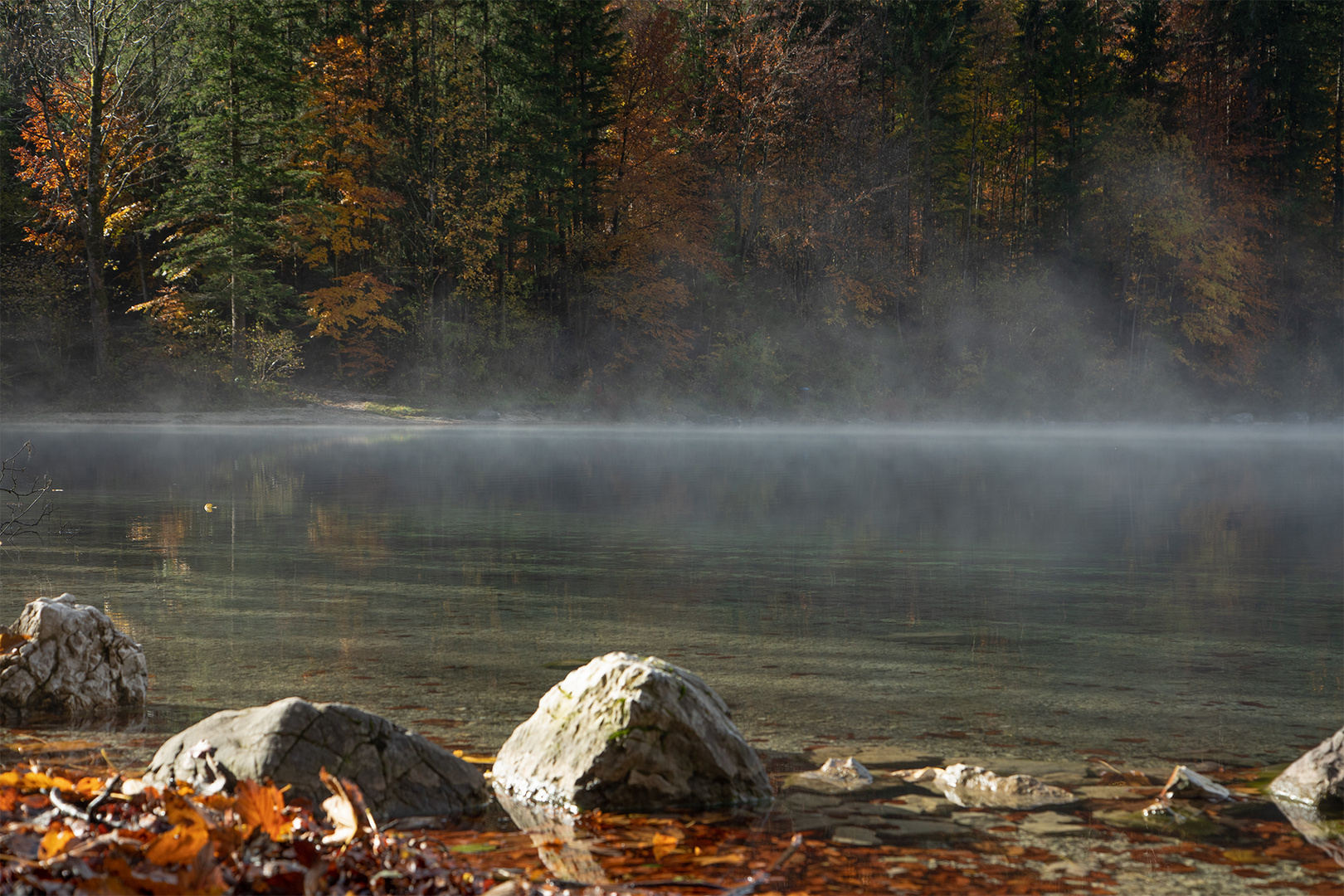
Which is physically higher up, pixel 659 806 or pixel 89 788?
pixel 89 788

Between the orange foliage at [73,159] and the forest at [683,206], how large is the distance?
0.51 ft

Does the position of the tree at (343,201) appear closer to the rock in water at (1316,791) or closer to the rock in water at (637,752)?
the rock in water at (637,752)

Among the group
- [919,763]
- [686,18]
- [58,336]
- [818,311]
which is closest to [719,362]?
[818,311]

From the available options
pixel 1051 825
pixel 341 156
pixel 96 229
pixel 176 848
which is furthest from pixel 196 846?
pixel 341 156

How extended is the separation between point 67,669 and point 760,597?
465cm

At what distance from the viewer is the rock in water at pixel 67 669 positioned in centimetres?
496

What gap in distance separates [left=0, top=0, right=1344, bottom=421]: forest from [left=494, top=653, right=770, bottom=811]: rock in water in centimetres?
3037

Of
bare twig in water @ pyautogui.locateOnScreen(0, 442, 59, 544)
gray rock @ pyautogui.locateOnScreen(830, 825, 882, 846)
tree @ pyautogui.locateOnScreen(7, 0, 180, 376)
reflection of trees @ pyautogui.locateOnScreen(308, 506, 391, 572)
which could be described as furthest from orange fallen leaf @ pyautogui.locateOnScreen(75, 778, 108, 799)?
tree @ pyautogui.locateOnScreen(7, 0, 180, 376)

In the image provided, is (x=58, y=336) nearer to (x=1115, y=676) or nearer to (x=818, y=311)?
(x=818, y=311)

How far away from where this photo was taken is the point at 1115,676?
606 cm

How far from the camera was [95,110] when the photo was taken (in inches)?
1214

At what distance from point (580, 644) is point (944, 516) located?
810cm

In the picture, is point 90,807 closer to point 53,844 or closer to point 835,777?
point 53,844

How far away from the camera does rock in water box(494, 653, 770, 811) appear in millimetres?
3934
